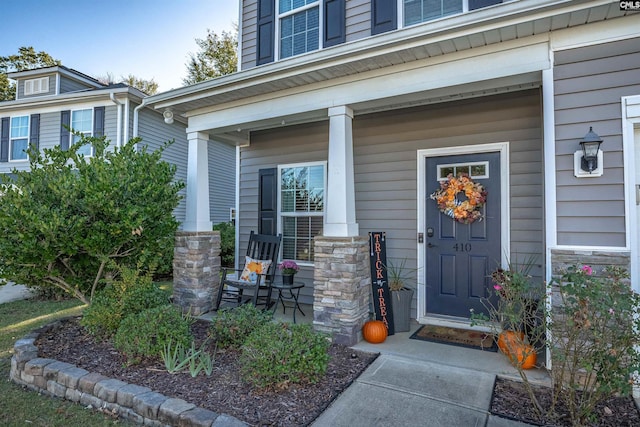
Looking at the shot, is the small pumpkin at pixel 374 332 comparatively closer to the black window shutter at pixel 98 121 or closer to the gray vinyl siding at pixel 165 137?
the gray vinyl siding at pixel 165 137

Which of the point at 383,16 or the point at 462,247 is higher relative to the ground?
the point at 383,16

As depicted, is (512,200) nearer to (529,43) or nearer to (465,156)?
(465,156)

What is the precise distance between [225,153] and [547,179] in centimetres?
1048

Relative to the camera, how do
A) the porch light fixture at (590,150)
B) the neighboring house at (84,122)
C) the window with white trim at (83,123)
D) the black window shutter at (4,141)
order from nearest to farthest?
1. the porch light fixture at (590,150)
2. the neighboring house at (84,122)
3. the window with white trim at (83,123)
4. the black window shutter at (4,141)

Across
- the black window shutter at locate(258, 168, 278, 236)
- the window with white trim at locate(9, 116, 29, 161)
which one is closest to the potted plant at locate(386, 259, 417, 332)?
the black window shutter at locate(258, 168, 278, 236)

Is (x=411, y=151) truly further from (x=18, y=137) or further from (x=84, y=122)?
(x=18, y=137)

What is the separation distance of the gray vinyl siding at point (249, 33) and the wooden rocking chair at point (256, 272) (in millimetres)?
2670

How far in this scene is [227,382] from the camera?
105 inches

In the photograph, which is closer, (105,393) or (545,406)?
(545,406)

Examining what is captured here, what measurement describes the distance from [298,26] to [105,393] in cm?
481

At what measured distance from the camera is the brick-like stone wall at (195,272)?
4.46 meters

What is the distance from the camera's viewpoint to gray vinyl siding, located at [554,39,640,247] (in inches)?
102

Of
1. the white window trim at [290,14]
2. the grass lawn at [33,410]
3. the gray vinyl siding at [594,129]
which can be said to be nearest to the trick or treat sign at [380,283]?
the gray vinyl siding at [594,129]

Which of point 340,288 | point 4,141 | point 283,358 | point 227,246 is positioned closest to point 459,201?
point 340,288
